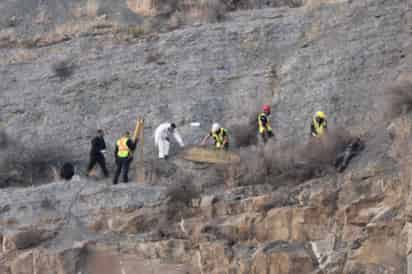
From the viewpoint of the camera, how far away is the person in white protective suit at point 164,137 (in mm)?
28472

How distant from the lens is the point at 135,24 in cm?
3472

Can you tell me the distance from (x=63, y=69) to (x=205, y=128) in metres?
4.72

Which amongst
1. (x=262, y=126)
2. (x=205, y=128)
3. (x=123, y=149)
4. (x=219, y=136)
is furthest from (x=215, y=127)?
(x=123, y=149)

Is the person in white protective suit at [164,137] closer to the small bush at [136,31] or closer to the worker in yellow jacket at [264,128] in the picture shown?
the worker in yellow jacket at [264,128]

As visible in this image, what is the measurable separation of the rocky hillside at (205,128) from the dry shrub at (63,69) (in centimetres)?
4

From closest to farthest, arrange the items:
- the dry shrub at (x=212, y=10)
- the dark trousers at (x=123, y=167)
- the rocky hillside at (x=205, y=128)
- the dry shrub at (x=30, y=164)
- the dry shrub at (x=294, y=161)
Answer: the rocky hillside at (x=205, y=128) → the dry shrub at (x=294, y=161) → the dark trousers at (x=123, y=167) → the dry shrub at (x=30, y=164) → the dry shrub at (x=212, y=10)

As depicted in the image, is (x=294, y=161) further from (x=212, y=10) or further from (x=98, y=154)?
(x=212, y=10)

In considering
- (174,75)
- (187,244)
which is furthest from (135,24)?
(187,244)

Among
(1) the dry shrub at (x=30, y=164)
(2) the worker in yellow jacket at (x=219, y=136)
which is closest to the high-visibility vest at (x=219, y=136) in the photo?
(2) the worker in yellow jacket at (x=219, y=136)

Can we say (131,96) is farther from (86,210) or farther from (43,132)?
(86,210)

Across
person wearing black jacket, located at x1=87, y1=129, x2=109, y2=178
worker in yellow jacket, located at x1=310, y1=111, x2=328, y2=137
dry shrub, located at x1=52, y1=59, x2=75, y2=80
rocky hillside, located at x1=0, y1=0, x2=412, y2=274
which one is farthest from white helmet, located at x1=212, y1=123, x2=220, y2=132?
dry shrub, located at x1=52, y1=59, x2=75, y2=80

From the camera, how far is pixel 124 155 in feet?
89.9

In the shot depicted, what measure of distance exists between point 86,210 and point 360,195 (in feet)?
17.2

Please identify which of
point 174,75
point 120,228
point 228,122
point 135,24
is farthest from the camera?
point 135,24
